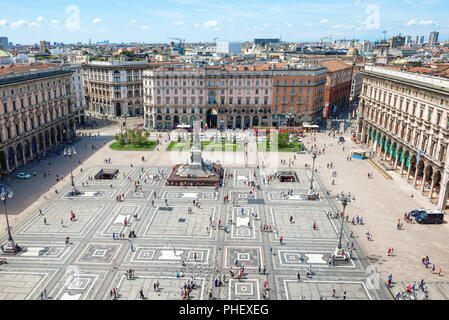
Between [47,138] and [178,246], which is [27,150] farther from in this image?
[178,246]

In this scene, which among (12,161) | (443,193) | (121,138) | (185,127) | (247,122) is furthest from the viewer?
(247,122)

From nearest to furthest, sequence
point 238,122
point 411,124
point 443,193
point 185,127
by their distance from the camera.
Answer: point 443,193
point 411,124
point 185,127
point 238,122

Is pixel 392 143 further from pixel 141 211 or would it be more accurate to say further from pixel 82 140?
pixel 82 140

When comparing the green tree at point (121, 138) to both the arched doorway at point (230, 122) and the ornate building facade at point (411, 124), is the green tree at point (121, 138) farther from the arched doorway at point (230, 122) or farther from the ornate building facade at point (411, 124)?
the ornate building facade at point (411, 124)

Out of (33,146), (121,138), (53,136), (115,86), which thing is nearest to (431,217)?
(121,138)

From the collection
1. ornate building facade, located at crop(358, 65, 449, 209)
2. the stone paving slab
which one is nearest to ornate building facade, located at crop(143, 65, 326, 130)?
ornate building facade, located at crop(358, 65, 449, 209)

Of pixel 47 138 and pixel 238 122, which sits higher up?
pixel 238 122

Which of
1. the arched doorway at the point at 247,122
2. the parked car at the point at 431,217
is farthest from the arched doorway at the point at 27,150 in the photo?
the parked car at the point at 431,217
